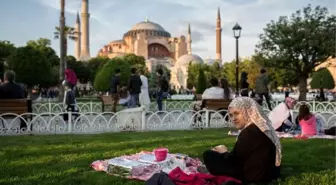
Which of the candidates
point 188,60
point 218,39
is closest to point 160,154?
point 188,60

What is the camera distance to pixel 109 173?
408 centimetres

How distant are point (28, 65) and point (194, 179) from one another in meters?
27.5

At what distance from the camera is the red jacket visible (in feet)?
10.6

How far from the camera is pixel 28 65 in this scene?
2877 cm

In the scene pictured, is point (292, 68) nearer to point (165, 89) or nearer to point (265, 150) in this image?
point (165, 89)

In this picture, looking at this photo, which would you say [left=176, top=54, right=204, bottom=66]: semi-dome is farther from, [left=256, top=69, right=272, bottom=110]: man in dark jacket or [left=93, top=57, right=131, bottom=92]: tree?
[left=256, top=69, right=272, bottom=110]: man in dark jacket

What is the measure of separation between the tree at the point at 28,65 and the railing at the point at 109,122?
71.0 ft

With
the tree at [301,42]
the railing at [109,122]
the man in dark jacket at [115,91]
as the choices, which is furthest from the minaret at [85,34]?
the railing at [109,122]

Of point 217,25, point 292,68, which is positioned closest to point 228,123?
point 292,68

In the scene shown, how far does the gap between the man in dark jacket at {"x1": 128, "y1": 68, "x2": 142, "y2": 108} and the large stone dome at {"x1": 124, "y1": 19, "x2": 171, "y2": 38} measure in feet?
293

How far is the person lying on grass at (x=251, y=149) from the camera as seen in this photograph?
330cm

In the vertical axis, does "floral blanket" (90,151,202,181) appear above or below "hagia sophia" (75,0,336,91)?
below

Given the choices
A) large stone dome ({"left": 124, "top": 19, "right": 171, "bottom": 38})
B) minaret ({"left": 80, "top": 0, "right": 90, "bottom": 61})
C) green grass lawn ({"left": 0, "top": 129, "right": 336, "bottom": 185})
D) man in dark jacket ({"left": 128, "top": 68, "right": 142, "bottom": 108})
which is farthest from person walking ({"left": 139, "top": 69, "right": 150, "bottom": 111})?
large stone dome ({"left": 124, "top": 19, "right": 171, "bottom": 38})

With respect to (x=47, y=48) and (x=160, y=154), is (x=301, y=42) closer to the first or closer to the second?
(x=160, y=154)
